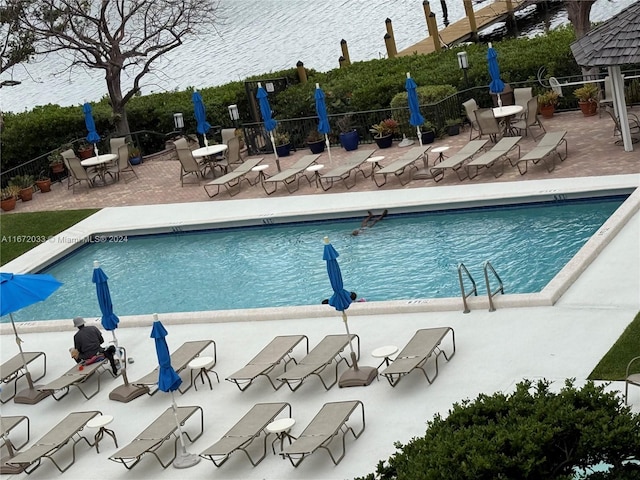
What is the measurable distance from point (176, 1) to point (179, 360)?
18158 millimetres

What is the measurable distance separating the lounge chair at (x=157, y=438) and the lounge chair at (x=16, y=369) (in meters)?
3.80

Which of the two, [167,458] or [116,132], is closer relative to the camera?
[167,458]

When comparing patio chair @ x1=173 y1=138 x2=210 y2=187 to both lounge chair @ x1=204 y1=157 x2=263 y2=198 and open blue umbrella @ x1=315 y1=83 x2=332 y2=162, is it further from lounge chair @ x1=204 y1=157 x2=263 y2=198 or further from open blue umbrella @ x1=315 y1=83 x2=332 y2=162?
open blue umbrella @ x1=315 y1=83 x2=332 y2=162

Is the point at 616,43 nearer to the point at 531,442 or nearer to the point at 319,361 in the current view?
the point at 319,361

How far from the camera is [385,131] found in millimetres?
27172

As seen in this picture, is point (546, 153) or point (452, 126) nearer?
point (546, 153)

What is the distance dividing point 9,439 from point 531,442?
894cm

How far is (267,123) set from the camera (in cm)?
2623

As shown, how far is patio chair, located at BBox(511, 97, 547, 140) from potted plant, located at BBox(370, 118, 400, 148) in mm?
3257

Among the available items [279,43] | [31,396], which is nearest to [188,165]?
[31,396]

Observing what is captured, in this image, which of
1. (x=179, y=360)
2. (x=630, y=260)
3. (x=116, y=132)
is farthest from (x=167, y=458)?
(x=116, y=132)

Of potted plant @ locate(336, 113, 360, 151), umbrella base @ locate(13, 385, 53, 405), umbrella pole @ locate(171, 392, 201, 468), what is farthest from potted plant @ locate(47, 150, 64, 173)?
umbrella pole @ locate(171, 392, 201, 468)

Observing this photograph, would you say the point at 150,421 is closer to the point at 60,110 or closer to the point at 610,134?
the point at 610,134

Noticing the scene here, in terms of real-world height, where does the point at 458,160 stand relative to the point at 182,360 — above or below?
above
